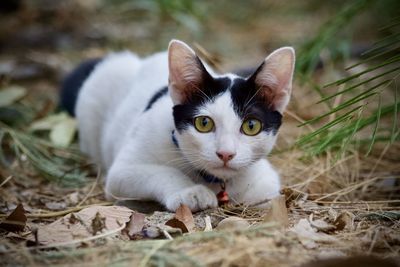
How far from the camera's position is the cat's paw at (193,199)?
2.22m

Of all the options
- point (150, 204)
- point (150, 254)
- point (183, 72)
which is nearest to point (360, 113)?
point (183, 72)

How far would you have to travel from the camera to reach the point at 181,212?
2119mm

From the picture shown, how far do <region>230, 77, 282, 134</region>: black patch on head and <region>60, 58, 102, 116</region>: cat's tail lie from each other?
1.84 meters

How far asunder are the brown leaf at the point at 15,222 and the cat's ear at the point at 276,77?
116cm

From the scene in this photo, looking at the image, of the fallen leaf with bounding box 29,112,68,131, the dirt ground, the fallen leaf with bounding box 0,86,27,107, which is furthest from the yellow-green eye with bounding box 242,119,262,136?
the fallen leaf with bounding box 0,86,27,107

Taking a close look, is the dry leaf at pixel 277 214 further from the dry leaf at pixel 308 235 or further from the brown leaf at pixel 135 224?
the brown leaf at pixel 135 224

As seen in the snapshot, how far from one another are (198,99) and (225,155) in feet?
1.14

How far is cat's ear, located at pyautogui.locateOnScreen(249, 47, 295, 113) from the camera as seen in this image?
227cm

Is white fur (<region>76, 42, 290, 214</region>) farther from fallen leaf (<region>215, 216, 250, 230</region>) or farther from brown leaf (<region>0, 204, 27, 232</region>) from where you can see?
brown leaf (<region>0, 204, 27, 232</region>)

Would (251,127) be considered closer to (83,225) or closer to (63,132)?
(83,225)

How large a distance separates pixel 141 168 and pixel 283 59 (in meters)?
0.87

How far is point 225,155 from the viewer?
2.11 m

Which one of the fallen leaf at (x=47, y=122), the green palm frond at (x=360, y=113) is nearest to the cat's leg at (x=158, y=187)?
the green palm frond at (x=360, y=113)

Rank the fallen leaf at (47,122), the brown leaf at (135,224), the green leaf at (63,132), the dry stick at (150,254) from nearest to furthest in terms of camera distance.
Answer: the dry stick at (150,254), the brown leaf at (135,224), the green leaf at (63,132), the fallen leaf at (47,122)
